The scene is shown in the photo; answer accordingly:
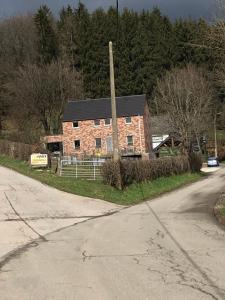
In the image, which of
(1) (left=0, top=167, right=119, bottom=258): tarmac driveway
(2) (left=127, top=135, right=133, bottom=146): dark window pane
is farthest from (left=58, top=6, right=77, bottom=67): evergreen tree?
(1) (left=0, top=167, right=119, bottom=258): tarmac driveway

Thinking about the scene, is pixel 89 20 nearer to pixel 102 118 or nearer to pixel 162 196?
pixel 102 118

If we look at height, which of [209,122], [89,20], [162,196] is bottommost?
[162,196]

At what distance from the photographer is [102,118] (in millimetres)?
80438

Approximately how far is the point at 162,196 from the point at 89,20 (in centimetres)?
8336

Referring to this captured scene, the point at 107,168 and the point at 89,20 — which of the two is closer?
the point at 107,168

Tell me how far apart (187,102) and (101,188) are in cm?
4992

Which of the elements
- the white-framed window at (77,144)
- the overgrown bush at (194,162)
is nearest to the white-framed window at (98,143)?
the white-framed window at (77,144)

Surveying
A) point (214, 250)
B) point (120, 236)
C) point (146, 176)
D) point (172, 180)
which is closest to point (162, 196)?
point (146, 176)

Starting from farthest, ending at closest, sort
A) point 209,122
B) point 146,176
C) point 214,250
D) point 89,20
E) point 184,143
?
1. point 89,20
2. point 209,122
3. point 184,143
4. point 146,176
5. point 214,250

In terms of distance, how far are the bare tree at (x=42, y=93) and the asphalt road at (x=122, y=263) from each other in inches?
2519

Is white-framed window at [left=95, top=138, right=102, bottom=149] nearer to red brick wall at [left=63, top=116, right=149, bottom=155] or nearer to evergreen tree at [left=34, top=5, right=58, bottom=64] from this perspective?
red brick wall at [left=63, top=116, right=149, bottom=155]

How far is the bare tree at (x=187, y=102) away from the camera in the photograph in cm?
7906

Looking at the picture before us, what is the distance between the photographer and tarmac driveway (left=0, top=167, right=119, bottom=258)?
17.1m

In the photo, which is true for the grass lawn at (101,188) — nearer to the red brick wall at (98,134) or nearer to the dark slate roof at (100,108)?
the red brick wall at (98,134)
